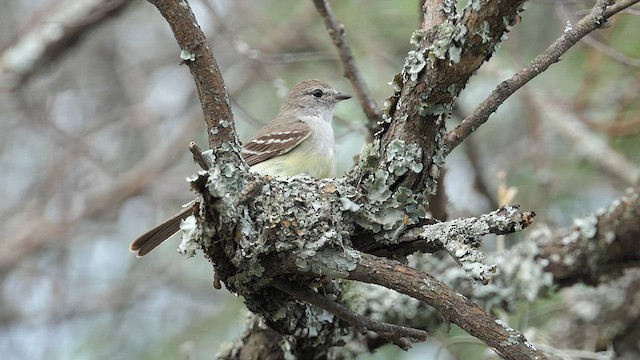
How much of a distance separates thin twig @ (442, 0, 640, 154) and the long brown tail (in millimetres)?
1407

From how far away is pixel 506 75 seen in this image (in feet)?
17.7

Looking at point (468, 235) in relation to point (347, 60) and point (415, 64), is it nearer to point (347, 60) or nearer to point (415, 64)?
point (415, 64)

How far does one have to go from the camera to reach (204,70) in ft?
8.35

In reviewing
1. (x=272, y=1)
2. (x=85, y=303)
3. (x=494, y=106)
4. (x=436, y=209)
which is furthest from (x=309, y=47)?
(x=494, y=106)

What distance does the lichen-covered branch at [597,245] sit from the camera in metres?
3.82

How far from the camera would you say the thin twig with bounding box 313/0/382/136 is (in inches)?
159

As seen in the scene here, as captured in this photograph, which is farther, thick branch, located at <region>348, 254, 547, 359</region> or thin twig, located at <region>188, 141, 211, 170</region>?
thick branch, located at <region>348, 254, 547, 359</region>

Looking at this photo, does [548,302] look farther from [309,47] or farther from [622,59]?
[309,47]

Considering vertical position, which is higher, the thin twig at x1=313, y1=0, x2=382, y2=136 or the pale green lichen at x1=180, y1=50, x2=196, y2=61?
the thin twig at x1=313, y1=0, x2=382, y2=136

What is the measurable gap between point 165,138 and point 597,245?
14.6ft

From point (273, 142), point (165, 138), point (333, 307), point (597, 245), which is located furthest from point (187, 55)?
point (165, 138)

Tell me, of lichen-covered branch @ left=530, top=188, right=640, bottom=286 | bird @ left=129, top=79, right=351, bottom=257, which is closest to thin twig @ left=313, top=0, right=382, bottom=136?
bird @ left=129, top=79, right=351, bottom=257

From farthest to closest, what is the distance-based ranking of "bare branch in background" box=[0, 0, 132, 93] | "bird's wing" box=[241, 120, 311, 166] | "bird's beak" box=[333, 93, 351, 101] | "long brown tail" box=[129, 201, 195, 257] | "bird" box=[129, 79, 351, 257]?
"bird's beak" box=[333, 93, 351, 101] < "bare branch in background" box=[0, 0, 132, 93] < "bird's wing" box=[241, 120, 311, 166] < "bird" box=[129, 79, 351, 257] < "long brown tail" box=[129, 201, 195, 257]

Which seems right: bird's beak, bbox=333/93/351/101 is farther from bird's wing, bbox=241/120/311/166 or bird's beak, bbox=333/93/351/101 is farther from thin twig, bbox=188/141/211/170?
thin twig, bbox=188/141/211/170
